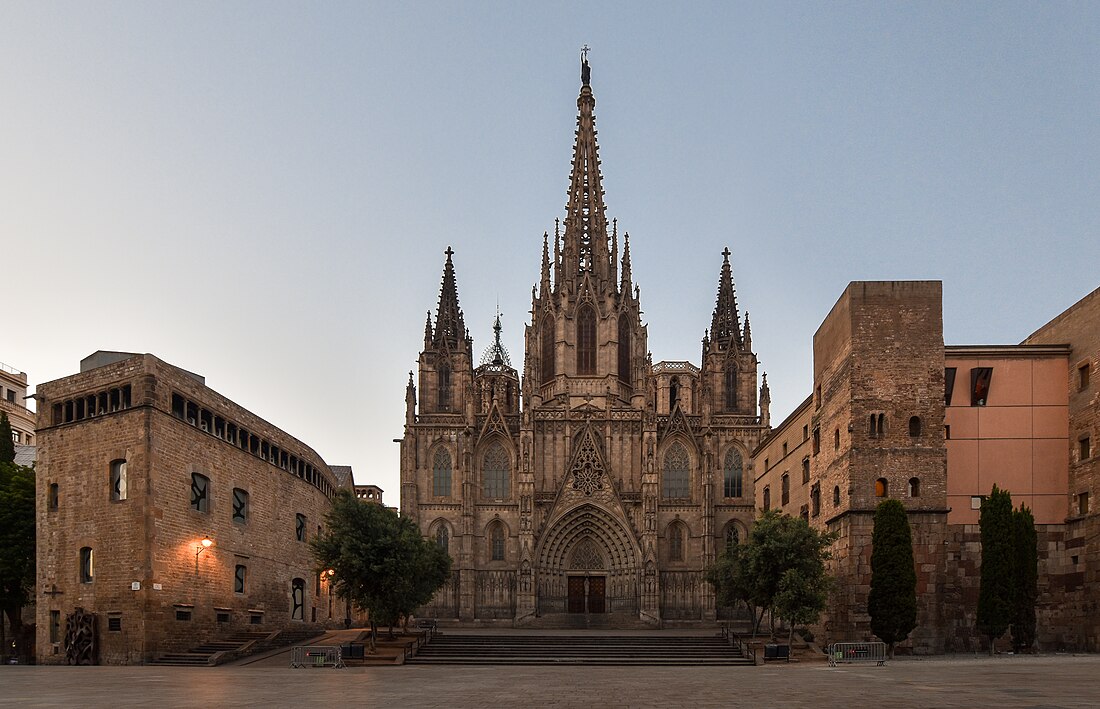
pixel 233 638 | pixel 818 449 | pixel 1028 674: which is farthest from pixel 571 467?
pixel 1028 674

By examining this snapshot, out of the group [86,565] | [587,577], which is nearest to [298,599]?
[86,565]

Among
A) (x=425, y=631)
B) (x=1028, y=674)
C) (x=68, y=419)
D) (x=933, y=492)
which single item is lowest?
(x=425, y=631)

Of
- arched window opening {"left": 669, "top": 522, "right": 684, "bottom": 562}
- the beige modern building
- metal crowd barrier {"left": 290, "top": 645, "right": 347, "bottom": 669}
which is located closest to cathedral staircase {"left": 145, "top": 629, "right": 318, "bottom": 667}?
metal crowd barrier {"left": 290, "top": 645, "right": 347, "bottom": 669}

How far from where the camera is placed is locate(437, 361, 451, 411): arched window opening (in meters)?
67.1

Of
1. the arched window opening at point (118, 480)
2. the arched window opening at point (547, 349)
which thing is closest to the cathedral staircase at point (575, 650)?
the arched window opening at point (118, 480)

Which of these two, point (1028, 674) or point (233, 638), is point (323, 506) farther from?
point (1028, 674)

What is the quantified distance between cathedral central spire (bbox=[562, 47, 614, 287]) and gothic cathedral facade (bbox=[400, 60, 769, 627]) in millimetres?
755

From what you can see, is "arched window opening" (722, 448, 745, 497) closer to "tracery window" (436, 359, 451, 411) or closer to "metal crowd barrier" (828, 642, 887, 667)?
"tracery window" (436, 359, 451, 411)

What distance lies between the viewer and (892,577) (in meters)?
34.1

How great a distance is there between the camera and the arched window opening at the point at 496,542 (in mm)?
62500

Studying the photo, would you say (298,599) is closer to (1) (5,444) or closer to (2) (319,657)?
(1) (5,444)

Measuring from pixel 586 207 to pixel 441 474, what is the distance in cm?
2177

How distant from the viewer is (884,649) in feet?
107

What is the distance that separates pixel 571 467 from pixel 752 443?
1191cm
